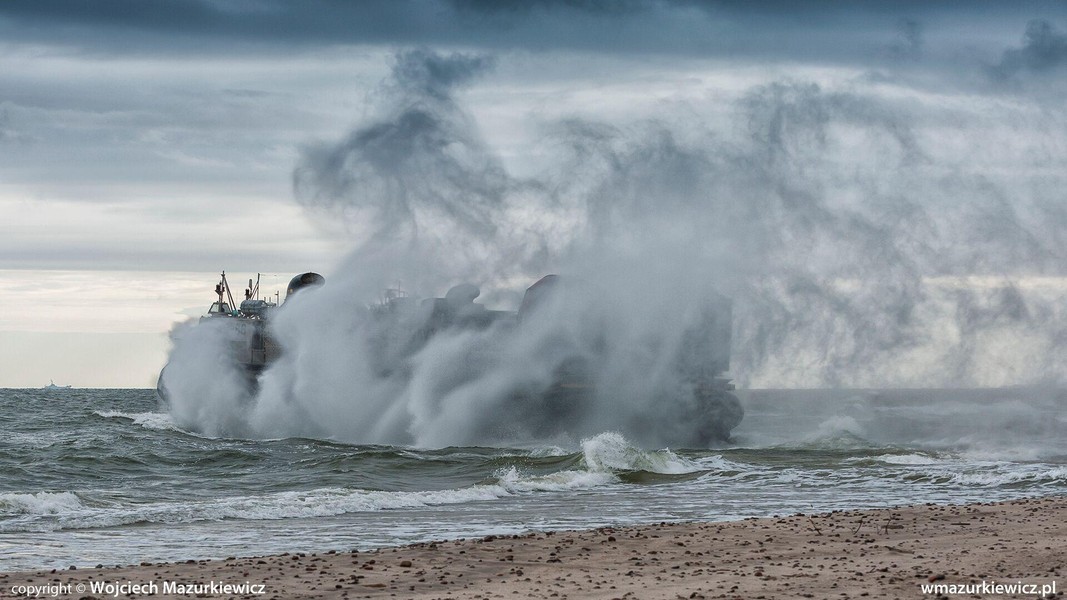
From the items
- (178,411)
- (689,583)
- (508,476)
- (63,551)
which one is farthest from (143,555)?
(178,411)

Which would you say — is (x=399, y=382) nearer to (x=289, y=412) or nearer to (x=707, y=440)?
(x=289, y=412)

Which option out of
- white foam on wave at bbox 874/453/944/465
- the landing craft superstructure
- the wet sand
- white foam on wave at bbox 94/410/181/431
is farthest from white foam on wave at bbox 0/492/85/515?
white foam on wave at bbox 94/410/181/431

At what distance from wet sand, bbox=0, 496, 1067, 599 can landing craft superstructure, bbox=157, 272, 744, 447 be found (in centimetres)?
2116

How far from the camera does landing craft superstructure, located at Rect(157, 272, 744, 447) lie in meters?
36.8

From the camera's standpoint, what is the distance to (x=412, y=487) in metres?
22.7

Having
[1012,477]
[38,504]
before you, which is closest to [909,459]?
[1012,477]

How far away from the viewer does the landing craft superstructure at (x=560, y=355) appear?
121ft

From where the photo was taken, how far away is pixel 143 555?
13531mm

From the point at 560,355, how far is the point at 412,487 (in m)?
14.7

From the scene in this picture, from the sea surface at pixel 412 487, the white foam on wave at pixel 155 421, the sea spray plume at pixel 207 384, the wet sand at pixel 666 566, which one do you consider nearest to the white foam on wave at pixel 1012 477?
the sea surface at pixel 412 487

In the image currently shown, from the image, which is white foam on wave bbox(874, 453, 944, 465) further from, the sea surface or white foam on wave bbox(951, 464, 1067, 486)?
white foam on wave bbox(951, 464, 1067, 486)

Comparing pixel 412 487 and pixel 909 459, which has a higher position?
pixel 909 459

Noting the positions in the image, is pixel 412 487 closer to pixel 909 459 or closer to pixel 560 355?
pixel 909 459

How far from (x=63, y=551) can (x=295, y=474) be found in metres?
11.0
